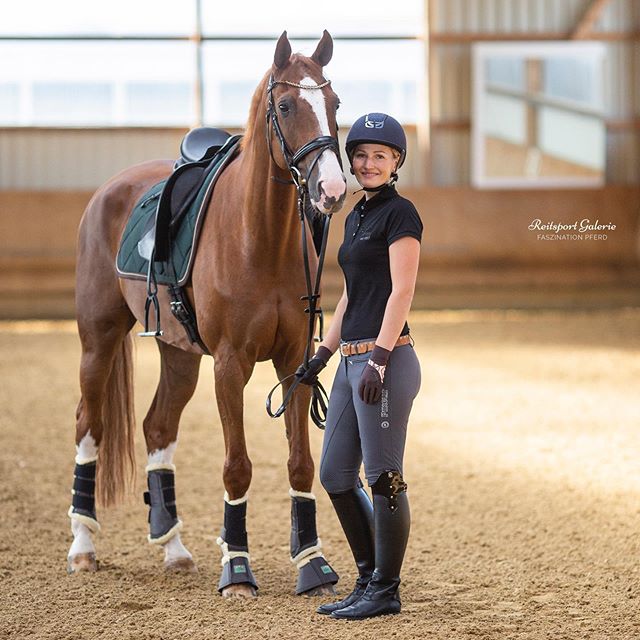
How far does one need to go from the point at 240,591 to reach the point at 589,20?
39.6ft

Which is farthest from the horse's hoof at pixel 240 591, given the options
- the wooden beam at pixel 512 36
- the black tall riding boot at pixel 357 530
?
the wooden beam at pixel 512 36

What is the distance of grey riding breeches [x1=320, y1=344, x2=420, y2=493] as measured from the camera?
2861 mm

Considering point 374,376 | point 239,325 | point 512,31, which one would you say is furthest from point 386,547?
point 512,31

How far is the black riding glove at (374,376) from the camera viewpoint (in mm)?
2781

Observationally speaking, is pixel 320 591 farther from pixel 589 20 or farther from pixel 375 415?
pixel 589 20

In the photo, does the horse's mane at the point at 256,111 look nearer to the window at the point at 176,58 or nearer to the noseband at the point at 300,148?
the noseband at the point at 300,148

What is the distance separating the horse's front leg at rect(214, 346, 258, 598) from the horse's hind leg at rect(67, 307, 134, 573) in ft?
2.52

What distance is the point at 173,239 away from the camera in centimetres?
368

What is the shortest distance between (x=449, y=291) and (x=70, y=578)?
1065cm

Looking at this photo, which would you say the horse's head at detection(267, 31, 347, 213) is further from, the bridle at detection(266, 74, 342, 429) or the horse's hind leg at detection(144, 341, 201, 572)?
the horse's hind leg at detection(144, 341, 201, 572)

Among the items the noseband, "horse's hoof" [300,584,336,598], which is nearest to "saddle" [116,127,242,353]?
the noseband

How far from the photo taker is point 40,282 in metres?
13.4

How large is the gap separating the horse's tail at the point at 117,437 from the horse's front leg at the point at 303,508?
39.4 inches

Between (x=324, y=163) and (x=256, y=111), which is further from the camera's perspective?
(x=256, y=111)
